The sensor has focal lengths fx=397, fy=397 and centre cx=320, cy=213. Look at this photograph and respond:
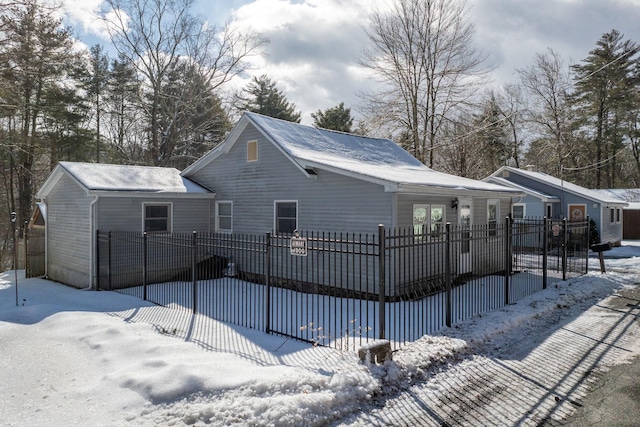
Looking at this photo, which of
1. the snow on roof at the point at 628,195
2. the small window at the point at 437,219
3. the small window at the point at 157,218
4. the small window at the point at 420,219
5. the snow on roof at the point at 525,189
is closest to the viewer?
the small window at the point at 420,219

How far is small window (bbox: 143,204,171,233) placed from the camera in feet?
43.1

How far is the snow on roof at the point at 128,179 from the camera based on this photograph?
12.2 metres

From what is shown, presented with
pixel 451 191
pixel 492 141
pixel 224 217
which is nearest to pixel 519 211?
pixel 492 141

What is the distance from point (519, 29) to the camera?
16.5m

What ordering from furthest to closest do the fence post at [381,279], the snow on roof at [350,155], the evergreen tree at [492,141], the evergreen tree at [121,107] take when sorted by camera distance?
1. the evergreen tree at [492,141]
2. the evergreen tree at [121,107]
3. the snow on roof at [350,155]
4. the fence post at [381,279]

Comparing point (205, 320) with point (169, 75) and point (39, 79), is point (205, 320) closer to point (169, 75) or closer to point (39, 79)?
point (39, 79)

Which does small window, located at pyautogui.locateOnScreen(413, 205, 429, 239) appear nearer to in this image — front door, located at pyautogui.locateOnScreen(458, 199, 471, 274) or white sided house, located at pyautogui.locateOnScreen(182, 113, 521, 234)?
white sided house, located at pyautogui.locateOnScreen(182, 113, 521, 234)

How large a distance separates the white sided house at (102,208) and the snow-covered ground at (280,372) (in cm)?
424

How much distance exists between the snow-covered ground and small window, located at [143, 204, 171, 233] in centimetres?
499

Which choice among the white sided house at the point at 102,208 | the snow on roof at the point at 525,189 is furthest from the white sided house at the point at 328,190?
the snow on roof at the point at 525,189

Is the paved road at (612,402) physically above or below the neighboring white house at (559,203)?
below

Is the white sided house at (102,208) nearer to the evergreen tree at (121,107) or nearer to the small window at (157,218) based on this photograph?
the small window at (157,218)

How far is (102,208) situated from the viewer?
1202 centimetres

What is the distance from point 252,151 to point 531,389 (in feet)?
35.2
